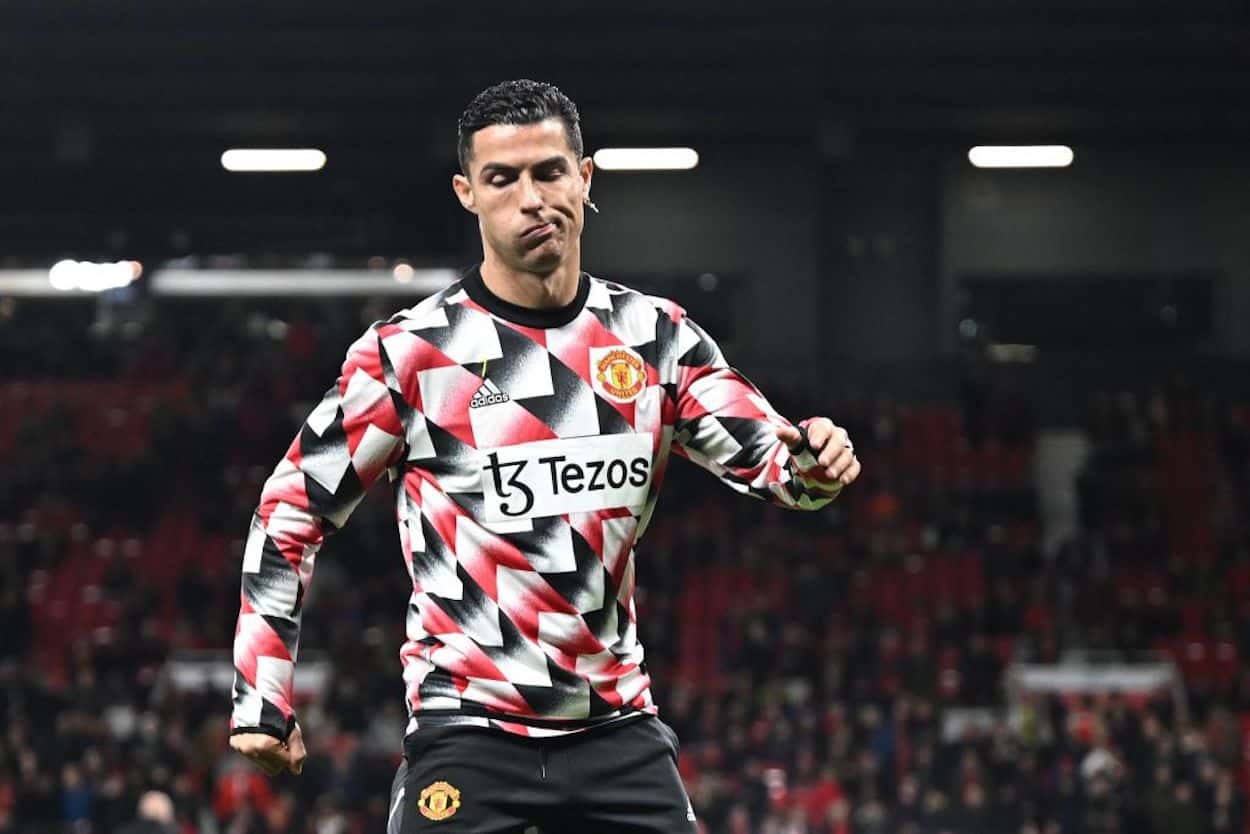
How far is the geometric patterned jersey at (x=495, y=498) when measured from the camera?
131 inches

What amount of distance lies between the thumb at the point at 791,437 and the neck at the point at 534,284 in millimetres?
458

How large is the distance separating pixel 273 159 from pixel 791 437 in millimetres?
18601

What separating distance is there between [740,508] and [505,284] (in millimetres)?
15419

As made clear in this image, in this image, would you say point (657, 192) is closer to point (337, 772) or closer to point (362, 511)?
point (362, 511)

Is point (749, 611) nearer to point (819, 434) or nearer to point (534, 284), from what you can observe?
point (534, 284)

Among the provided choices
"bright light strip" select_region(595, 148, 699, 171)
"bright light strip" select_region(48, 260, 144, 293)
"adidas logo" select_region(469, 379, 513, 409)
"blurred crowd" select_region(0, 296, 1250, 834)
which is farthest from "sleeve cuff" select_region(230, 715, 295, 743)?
"bright light strip" select_region(48, 260, 144, 293)

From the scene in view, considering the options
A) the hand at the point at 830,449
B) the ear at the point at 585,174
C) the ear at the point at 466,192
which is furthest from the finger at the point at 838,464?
the ear at the point at 466,192

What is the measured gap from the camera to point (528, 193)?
3395 mm

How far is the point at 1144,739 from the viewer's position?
46.7 ft

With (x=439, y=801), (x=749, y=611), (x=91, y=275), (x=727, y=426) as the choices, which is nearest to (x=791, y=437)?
(x=727, y=426)

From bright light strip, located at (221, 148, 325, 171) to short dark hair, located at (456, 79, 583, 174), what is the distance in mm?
17861

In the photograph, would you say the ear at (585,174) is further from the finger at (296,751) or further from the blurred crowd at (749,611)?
the blurred crowd at (749,611)

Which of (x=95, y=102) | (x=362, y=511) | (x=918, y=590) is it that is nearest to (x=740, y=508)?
(x=918, y=590)

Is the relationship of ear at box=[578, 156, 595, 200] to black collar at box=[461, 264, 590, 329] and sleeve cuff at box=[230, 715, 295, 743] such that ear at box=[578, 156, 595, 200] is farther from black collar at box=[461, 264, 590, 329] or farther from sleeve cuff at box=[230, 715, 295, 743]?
sleeve cuff at box=[230, 715, 295, 743]
